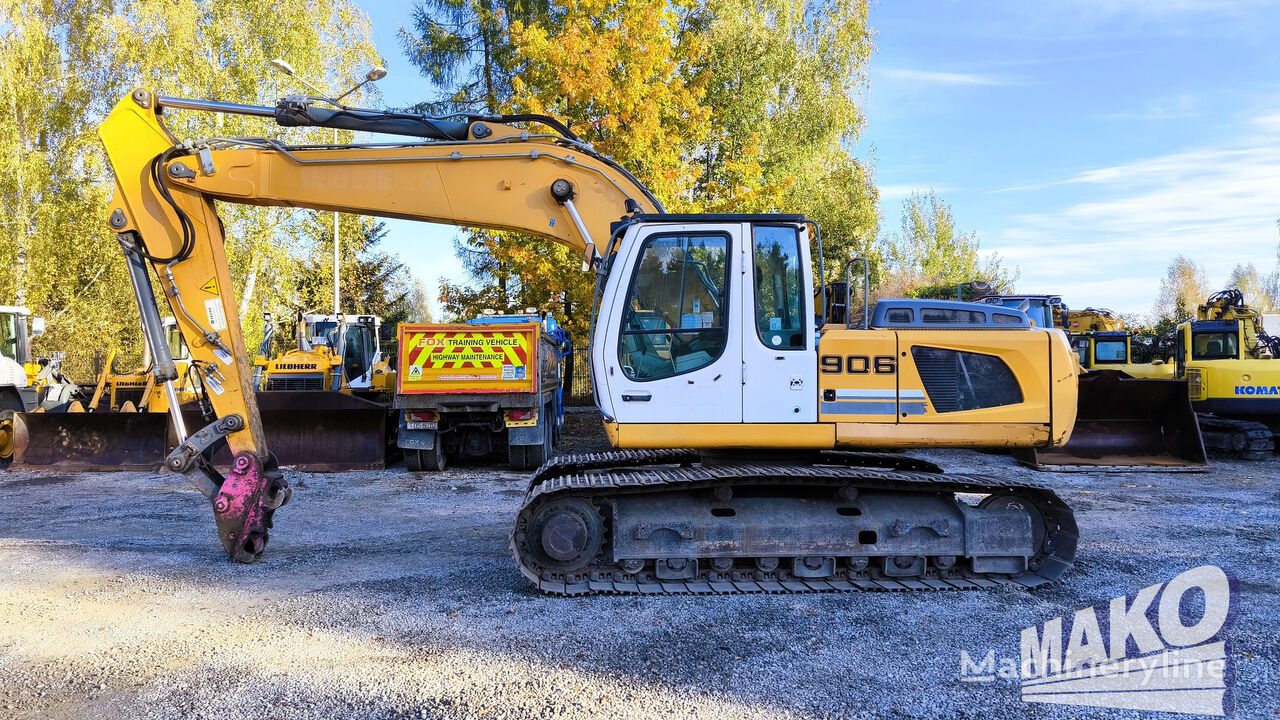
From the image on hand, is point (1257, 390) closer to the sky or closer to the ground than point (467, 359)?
closer to the ground

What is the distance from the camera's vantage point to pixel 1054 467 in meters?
10.6

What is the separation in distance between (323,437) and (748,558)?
25.5ft

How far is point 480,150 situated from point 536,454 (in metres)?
6.23

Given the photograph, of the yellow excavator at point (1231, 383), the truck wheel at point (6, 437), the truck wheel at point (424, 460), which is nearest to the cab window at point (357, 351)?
the truck wheel at point (424, 460)

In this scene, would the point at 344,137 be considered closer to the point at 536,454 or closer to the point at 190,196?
the point at 536,454

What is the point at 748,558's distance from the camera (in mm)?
5215

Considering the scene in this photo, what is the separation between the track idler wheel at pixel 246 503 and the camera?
5492mm

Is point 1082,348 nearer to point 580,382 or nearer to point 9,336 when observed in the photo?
point 580,382

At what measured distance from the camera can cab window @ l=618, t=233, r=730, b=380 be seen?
4.98m

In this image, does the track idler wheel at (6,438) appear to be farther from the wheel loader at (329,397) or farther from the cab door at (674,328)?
the cab door at (674,328)

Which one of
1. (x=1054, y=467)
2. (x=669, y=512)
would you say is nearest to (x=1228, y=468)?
(x=1054, y=467)

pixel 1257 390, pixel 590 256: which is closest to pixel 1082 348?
pixel 1257 390

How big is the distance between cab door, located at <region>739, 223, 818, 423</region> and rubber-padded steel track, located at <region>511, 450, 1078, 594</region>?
0.40 meters

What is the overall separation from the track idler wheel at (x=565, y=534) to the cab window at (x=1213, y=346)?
45.4ft
